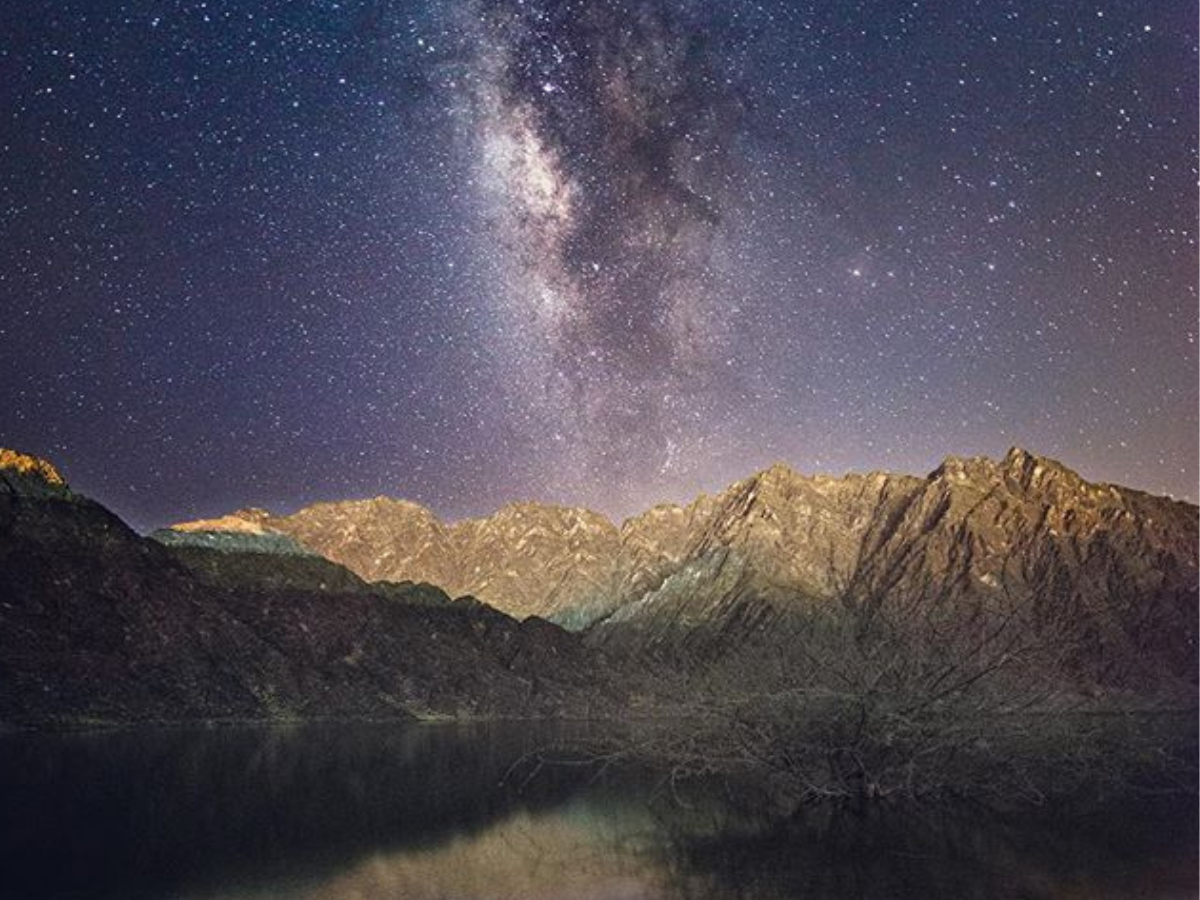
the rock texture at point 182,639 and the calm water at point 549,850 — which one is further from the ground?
the rock texture at point 182,639

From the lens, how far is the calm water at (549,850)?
15633 millimetres

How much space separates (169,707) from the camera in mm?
120000

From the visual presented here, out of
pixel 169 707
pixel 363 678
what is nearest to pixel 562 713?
pixel 363 678

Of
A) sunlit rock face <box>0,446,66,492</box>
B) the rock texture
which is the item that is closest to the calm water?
the rock texture

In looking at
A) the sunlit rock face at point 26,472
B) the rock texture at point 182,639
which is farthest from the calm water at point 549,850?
the sunlit rock face at point 26,472

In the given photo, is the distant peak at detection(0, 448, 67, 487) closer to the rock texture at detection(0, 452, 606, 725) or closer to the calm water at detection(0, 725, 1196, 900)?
the rock texture at detection(0, 452, 606, 725)

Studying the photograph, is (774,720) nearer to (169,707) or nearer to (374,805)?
(374,805)

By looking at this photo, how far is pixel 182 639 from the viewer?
459 feet

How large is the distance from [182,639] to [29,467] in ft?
132

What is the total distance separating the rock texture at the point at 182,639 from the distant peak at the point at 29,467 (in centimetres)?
36

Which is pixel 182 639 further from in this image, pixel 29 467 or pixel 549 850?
pixel 549 850

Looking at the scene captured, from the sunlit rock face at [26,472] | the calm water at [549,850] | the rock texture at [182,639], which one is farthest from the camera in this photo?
the sunlit rock face at [26,472]

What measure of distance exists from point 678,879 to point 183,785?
30449 millimetres

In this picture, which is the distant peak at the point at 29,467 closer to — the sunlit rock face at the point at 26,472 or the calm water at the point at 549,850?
the sunlit rock face at the point at 26,472
